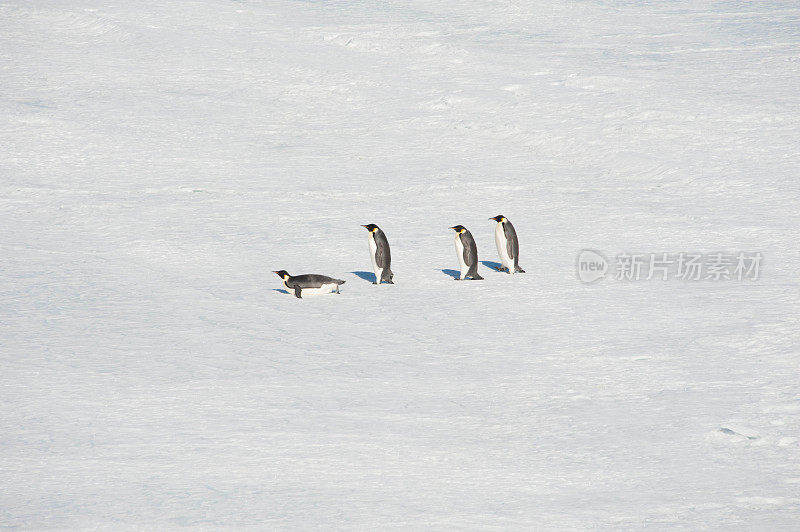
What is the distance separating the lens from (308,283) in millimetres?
7371

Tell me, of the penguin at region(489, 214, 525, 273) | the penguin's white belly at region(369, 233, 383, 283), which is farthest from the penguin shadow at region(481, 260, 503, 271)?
the penguin's white belly at region(369, 233, 383, 283)

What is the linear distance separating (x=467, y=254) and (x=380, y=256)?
771mm

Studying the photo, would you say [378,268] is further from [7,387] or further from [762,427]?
[762,427]

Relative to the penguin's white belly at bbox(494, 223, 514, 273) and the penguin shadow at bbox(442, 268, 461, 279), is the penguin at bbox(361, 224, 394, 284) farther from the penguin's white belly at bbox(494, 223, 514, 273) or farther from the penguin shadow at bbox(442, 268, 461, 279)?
the penguin's white belly at bbox(494, 223, 514, 273)

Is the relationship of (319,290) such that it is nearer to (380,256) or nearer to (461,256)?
(380,256)

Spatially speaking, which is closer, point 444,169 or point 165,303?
point 165,303

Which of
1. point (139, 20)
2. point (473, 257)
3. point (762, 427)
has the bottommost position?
point (762, 427)

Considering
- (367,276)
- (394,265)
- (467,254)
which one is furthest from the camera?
(394,265)

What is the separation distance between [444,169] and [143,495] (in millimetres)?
8234

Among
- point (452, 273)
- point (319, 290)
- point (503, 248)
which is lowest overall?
point (319, 290)

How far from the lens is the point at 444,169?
38.4 feet

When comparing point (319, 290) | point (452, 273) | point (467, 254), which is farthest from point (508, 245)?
point (319, 290)

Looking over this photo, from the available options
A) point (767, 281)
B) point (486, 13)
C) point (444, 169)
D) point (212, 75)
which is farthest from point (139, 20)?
point (767, 281)

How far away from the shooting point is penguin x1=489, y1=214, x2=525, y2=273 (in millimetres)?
8109
